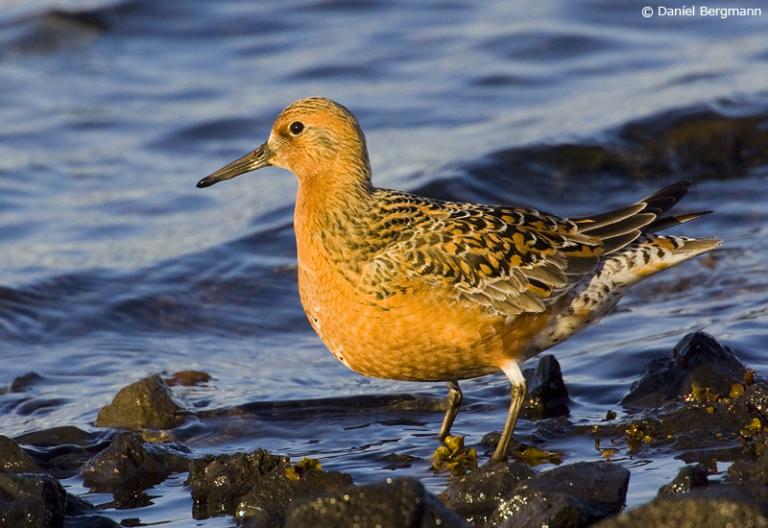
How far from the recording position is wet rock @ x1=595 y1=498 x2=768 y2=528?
20.0 ft

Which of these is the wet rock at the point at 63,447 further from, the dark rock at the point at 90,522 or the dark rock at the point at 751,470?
the dark rock at the point at 751,470

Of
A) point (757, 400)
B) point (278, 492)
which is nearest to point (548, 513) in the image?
point (278, 492)

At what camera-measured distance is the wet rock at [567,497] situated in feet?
22.2

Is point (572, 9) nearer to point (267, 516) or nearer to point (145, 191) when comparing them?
point (145, 191)

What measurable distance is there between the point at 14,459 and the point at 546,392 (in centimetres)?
374

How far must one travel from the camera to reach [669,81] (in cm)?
1817

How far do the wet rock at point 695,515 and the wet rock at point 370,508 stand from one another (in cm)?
98

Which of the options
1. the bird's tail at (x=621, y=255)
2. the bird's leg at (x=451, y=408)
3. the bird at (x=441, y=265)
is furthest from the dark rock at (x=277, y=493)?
the bird's tail at (x=621, y=255)

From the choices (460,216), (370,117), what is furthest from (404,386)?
(370,117)

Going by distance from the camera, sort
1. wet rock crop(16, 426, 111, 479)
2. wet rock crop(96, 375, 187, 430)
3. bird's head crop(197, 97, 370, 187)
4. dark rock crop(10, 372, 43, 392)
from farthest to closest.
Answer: dark rock crop(10, 372, 43, 392), wet rock crop(96, 375, 187, 430), bird's head crop(197, 97, 370, 187), wet rock crop(16, 426, 111, 479)

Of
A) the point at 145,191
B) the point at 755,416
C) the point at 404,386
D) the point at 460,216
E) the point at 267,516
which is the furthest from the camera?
the point at 145,191

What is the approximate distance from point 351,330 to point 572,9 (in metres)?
14.3

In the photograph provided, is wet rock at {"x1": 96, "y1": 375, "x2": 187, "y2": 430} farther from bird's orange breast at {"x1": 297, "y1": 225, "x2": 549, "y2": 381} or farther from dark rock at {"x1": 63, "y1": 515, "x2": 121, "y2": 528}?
dark rock at {"x1": 63, "y1": 515, "x2": 121, "y2": 528}

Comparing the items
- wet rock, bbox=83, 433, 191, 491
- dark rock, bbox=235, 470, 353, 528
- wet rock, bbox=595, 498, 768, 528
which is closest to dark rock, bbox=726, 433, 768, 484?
wet rock, bbox=595, 498, 768, 528
